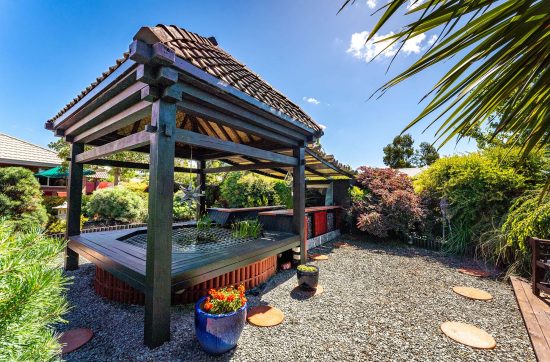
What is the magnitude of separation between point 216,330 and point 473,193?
337 inches

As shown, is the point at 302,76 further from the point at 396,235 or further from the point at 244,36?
the point at 396,235

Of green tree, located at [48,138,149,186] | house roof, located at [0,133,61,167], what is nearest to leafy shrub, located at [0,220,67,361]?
green tree, located at [48,138,149,186]

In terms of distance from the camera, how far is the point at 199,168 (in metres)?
8.55

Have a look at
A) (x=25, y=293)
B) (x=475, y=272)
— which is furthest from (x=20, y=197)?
(x=475, y=272)

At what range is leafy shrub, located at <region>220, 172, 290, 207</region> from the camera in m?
12.5

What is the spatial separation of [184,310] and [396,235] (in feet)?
26.9

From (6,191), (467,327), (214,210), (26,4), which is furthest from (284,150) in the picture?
(6,191)

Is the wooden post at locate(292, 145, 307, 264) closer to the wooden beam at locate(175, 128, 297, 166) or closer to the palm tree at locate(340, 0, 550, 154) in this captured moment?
the wooden beam at locate(175, 128, 297, 166)

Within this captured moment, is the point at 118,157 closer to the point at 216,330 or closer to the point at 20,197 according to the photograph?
the point at 20,197

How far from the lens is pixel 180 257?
13.4 ft

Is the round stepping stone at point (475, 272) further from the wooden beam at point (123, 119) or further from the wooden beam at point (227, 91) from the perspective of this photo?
the wooden beam at point (123, 119)

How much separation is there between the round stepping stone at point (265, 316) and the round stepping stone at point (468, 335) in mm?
2434

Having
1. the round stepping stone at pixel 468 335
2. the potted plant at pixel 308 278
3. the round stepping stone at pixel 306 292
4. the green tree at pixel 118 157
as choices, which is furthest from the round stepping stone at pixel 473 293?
the green tree at pixel 118 157

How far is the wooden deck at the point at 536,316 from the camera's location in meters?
2.84
